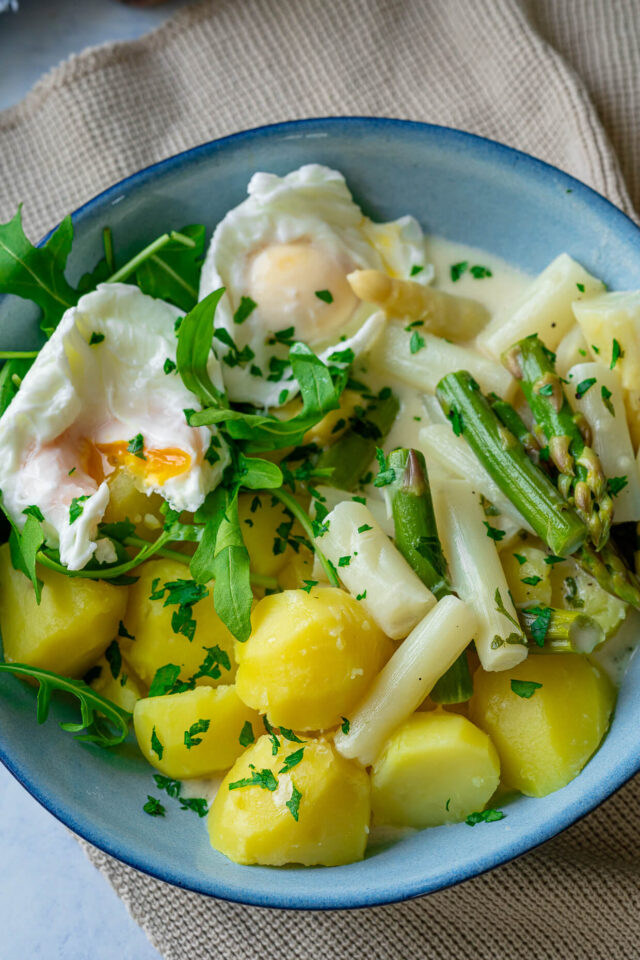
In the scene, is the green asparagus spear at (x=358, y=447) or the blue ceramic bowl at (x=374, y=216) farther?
the green asparagus spear at (x=358, y=447)

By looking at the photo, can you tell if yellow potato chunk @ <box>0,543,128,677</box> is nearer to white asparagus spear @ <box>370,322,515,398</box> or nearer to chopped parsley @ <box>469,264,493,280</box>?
white asparagus spear @ <box>370,322,515,398</box>

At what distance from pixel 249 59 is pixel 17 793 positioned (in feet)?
9.19

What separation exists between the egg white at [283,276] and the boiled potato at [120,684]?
A: 0.92m

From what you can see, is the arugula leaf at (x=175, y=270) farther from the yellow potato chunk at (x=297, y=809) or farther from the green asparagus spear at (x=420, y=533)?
the yellow potato chunk at (x=297, y=809)

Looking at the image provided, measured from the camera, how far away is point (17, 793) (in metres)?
3.09

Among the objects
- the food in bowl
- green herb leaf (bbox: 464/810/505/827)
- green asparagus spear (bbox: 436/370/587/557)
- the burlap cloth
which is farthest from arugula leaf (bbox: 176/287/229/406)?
green herb leaf (bbox: 464/810/505/827)

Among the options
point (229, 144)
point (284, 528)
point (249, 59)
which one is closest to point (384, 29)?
point (249, 59)

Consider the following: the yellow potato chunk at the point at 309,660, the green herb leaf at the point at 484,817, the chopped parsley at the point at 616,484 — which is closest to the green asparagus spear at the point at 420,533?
the yellow potato chunk at the point at 309,660

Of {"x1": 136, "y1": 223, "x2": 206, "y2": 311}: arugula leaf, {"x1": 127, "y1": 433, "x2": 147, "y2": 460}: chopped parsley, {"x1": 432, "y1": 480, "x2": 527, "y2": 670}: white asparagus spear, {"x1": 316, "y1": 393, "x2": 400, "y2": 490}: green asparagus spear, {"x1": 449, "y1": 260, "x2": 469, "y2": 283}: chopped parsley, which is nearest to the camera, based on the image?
{"x1": 432, "y1": 480, "x2": 527, "y2": 670}: white asparagus spear

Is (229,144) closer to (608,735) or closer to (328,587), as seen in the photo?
(328,587)

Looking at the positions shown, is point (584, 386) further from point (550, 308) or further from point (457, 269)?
point (457, 269)

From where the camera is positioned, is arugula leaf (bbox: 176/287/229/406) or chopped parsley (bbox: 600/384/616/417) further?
chopped parsley (bbox: 600/384/616/417)

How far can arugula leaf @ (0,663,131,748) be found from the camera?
2549 mm

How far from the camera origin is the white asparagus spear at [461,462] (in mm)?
2771
